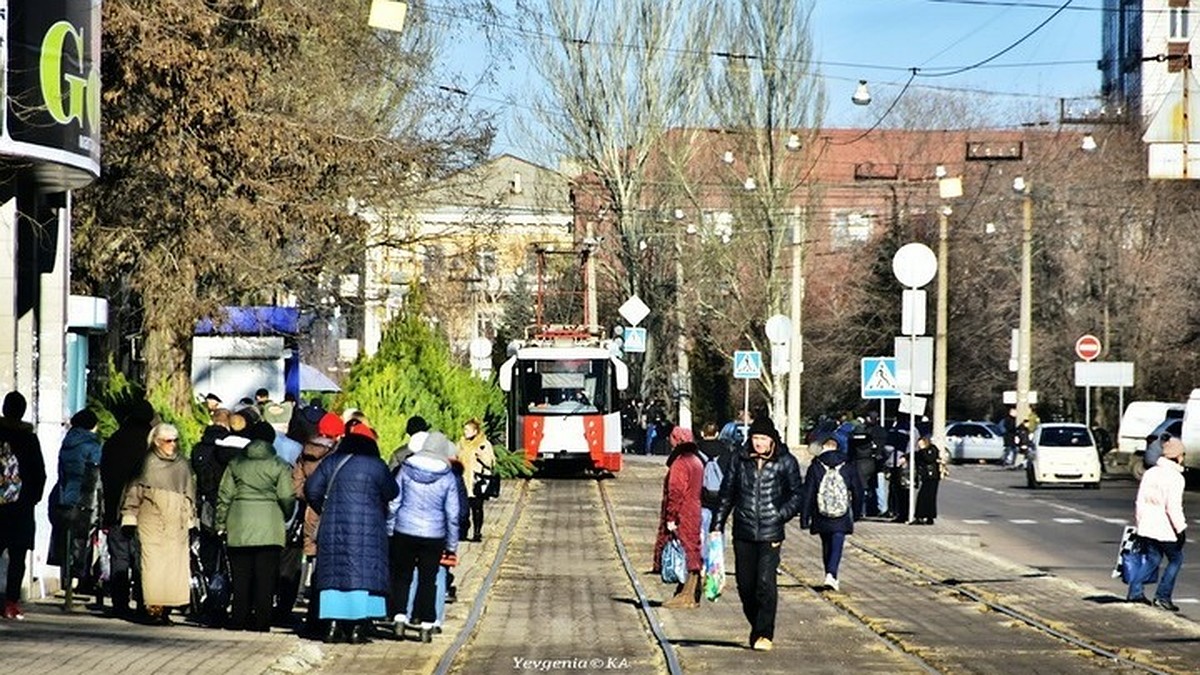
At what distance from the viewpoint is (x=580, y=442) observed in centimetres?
5119

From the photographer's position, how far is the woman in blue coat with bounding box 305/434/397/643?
53.6 feet

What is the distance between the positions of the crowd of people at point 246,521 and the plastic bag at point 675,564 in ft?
8.45

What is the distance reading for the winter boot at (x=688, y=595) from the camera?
68.1 feet

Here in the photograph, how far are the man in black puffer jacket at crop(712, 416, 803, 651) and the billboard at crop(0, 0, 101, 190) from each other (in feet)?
21.4

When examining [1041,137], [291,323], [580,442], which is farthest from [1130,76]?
[291,323]

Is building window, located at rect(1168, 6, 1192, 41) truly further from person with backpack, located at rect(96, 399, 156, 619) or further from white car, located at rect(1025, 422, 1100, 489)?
person with backpack, located at rect(96, 399, 156, 619)

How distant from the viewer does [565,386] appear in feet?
169

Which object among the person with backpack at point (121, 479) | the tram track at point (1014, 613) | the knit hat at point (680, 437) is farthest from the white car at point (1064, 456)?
the person with backpack at point (121, 479)

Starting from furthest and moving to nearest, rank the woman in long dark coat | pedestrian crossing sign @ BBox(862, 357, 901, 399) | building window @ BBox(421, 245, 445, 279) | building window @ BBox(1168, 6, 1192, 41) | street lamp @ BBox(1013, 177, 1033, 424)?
building window @ BBox(1168, 6, 1192, 41) < street lamp @ BBox(1013, 177, 1033, 424) < building window @ BBox(421, 245, 445, 279) < pedestrian crossing sign @ BBox(862, 357, 901, 399) < the woman in long dark coat

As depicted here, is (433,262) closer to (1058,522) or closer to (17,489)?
(1058,522)

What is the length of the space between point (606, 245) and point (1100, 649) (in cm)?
6431

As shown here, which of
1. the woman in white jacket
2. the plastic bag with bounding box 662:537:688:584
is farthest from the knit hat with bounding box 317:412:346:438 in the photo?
the woman in white jacket

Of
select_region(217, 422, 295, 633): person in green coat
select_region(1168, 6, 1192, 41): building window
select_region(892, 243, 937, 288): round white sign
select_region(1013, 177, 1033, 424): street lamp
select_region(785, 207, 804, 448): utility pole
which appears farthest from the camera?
select_region(1168, 6, 1192, 41): building window

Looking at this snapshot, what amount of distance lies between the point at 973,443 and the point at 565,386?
24.7 m
